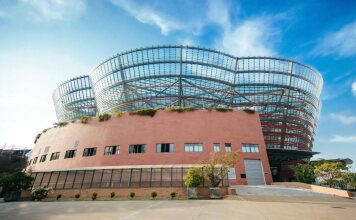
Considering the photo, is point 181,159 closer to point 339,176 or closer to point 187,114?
point 187,114

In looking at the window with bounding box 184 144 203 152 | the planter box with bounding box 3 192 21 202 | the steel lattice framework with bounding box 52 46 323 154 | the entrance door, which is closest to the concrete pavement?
the planter box with bounding box 3 192 21 202

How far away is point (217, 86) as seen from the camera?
174ft

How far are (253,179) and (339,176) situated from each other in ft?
40.2

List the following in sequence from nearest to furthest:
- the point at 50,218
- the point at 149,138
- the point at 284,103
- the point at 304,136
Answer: the point at 50,218 < the point at 149,138 < the point at 284,103 < the point at 304,136

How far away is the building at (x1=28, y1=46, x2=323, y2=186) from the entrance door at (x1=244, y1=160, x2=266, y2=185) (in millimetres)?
15380

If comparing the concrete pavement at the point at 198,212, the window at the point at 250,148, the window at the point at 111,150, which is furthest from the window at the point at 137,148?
the concrete pavement at the point at 198,212

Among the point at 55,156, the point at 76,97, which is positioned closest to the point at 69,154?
the point at 55,156

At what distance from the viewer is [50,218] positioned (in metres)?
10.6

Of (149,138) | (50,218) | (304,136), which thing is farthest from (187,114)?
(304,136)

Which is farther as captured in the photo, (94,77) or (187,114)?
(94,77)

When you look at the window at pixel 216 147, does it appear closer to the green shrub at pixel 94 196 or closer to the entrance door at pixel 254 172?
the entrance door at pixel 254 172

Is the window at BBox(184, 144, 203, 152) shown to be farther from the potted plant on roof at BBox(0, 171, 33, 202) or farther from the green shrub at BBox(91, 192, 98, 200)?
the potted plant on roof at BBox(0, 171, 33, 202)

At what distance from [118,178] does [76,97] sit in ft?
158

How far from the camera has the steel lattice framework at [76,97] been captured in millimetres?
66500
